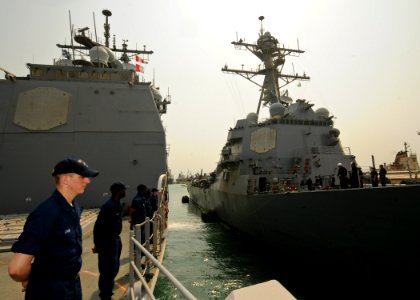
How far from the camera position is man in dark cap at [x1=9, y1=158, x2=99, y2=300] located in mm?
1582

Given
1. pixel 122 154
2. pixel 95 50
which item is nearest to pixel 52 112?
pixel 122 154

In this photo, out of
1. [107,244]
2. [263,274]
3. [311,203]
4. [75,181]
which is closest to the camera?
[75,181]

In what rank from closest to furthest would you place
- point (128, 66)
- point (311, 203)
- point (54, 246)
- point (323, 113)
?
point (54, 246)
point (311, 203)
point (323, 113)
point (128, 66)

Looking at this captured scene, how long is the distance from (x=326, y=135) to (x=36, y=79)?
1367 centimetres

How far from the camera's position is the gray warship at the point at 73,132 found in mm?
10266

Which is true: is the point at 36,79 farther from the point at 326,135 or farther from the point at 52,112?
the point at 326,135

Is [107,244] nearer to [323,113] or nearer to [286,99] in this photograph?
[323,113]

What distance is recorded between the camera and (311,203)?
23.5ft

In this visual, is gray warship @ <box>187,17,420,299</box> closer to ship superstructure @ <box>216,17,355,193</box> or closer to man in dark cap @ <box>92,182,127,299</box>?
ship superstructure @ <box>216,17,355,193</box>

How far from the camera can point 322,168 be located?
12.0m

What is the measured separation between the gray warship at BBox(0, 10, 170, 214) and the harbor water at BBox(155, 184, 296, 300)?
10.7ft

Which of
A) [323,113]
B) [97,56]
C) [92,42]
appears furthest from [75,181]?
[92,42]

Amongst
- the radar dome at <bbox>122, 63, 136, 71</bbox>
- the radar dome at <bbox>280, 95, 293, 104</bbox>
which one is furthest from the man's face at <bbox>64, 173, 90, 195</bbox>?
the radar dome at <bbox>122, 63, 136, 71</bbox>

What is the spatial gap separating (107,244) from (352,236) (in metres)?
5.27
